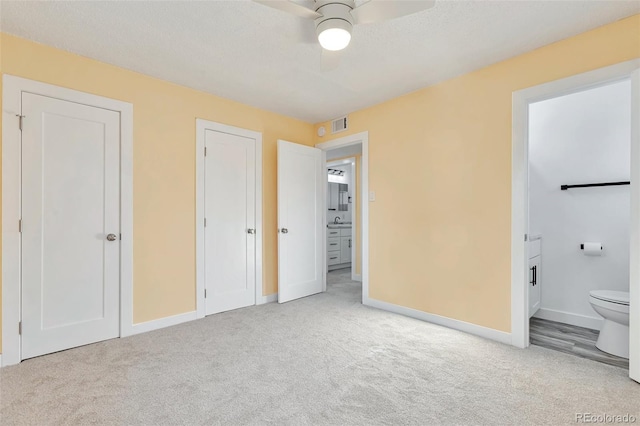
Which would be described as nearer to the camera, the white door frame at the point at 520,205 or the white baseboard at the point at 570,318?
the white door frame at the point at 520,205

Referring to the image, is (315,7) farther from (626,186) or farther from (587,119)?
(626,186)

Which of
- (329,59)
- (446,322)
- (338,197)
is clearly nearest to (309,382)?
(446,322)

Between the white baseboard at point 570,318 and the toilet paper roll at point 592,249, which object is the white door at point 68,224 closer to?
the white baseboard at point 570,318

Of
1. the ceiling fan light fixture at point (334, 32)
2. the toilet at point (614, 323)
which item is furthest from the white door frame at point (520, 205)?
the ceiling fan light fixture at point (334, 32)

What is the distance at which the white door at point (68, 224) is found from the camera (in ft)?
7.50

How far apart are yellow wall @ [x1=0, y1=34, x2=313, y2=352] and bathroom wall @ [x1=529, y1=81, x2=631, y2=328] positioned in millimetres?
3685

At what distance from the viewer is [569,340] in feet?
8.43

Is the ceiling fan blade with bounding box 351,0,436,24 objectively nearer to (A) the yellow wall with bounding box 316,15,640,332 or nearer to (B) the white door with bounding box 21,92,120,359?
(A) the yellow wall with bounding box 316,15,640,332

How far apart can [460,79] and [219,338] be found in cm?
334

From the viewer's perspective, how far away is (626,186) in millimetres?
2750

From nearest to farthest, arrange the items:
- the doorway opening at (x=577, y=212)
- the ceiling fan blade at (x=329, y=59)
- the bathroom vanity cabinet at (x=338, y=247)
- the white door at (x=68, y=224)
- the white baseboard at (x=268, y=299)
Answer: the ceiling fan blade at (x=329, y=59), the white door at (x=68, y=224), the doorway opening at (x=577, y=212), the white baseboard at (x=268, y=299), the bathroom vanity cabinet at (x=338, y=247)

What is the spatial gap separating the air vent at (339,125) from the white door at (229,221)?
1.14 m

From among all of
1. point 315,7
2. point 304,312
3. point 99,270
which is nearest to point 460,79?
point 315,7

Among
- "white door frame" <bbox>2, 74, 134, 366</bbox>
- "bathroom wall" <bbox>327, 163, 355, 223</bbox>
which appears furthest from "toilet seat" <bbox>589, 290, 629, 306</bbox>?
"bathroom wall" <bbox>327, 163, 355, 223</bbox>
